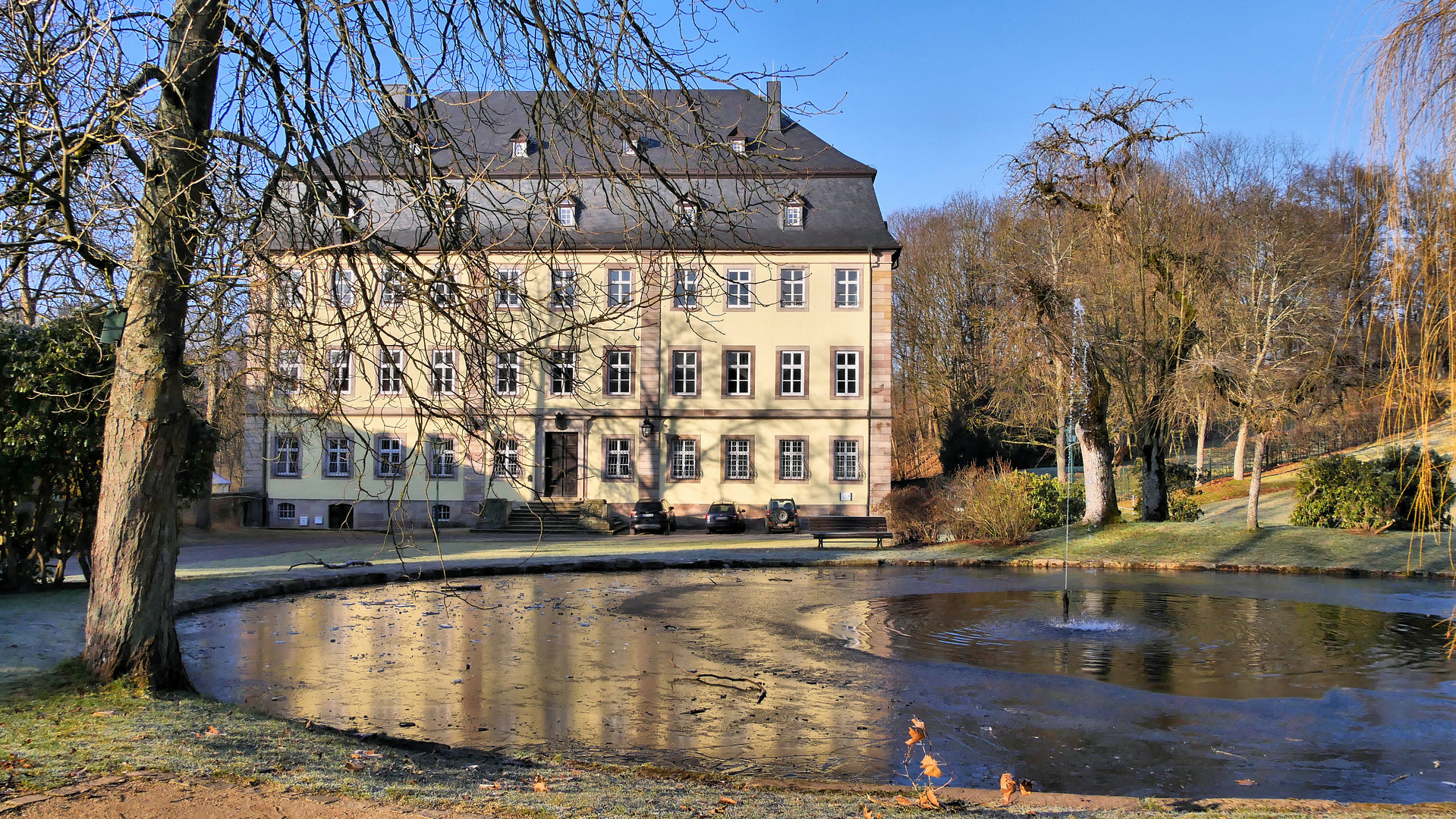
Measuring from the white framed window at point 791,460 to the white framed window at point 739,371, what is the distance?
6.75 ft

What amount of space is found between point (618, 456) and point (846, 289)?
909 centimetres

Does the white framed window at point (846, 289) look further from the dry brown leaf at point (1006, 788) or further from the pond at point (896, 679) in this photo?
the dry brown leaf at point (1006, 788)

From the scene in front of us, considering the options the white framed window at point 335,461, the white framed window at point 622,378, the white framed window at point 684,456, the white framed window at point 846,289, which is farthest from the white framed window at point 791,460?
the white framed window at point 335,461

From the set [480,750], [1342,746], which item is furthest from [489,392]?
[1342,746]

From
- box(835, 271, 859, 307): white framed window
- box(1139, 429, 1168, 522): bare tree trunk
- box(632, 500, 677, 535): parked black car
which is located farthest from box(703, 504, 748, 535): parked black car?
box(1139, 429, 1168, 522): bare tree trunk

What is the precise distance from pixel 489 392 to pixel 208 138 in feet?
9.12

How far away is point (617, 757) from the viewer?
6723 millimetres

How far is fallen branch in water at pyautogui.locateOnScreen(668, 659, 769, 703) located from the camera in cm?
894

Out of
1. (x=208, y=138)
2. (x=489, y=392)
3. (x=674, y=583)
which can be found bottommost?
(x=674, y=583)

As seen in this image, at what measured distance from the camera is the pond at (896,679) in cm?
684

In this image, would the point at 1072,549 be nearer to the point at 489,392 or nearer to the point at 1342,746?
the point at 1342,746

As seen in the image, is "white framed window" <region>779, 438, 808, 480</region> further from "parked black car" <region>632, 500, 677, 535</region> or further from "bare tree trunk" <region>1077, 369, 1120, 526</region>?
"bare tree trunk" <region>1077, 369, 1120, 526</region>

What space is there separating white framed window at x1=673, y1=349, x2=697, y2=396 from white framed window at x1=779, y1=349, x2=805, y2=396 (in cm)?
281

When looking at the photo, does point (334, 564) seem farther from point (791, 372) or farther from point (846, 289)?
point (846, 289)
